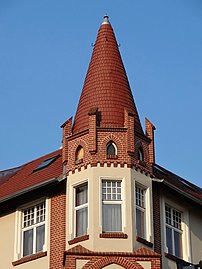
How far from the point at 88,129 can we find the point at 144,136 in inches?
94.4

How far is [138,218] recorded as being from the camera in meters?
33.4

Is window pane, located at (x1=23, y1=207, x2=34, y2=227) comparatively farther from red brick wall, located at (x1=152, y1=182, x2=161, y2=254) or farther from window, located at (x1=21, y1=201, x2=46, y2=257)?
red brick wall, located at (x1=152, y1=182, x2=161, y2=254)

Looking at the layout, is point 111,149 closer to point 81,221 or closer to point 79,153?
point 79,153

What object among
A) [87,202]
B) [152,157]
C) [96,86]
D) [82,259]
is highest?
[96,86]

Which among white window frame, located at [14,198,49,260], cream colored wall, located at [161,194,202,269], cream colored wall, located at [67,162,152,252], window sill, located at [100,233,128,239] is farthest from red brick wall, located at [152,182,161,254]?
white window frame, located at [14,198,49,260]

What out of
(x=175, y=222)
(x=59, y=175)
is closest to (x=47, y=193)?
(x=59, y=175)

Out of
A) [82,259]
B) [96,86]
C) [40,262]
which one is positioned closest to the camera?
[82,259]

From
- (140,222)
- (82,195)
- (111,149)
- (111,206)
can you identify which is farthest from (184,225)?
(82,195)

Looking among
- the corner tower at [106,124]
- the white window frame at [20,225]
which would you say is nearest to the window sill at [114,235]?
the corner tower at [106,124]

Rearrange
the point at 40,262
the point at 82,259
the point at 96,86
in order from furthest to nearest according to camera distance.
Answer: the point at 96,86, the point at 40,262, the point at 82,259

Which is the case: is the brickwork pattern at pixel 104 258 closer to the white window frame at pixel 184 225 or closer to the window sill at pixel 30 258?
the window sill at pixel 30 258

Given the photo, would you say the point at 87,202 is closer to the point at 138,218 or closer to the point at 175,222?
the point at 138,218

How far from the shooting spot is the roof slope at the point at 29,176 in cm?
3575

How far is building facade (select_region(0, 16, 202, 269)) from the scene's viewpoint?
32.2 metres
